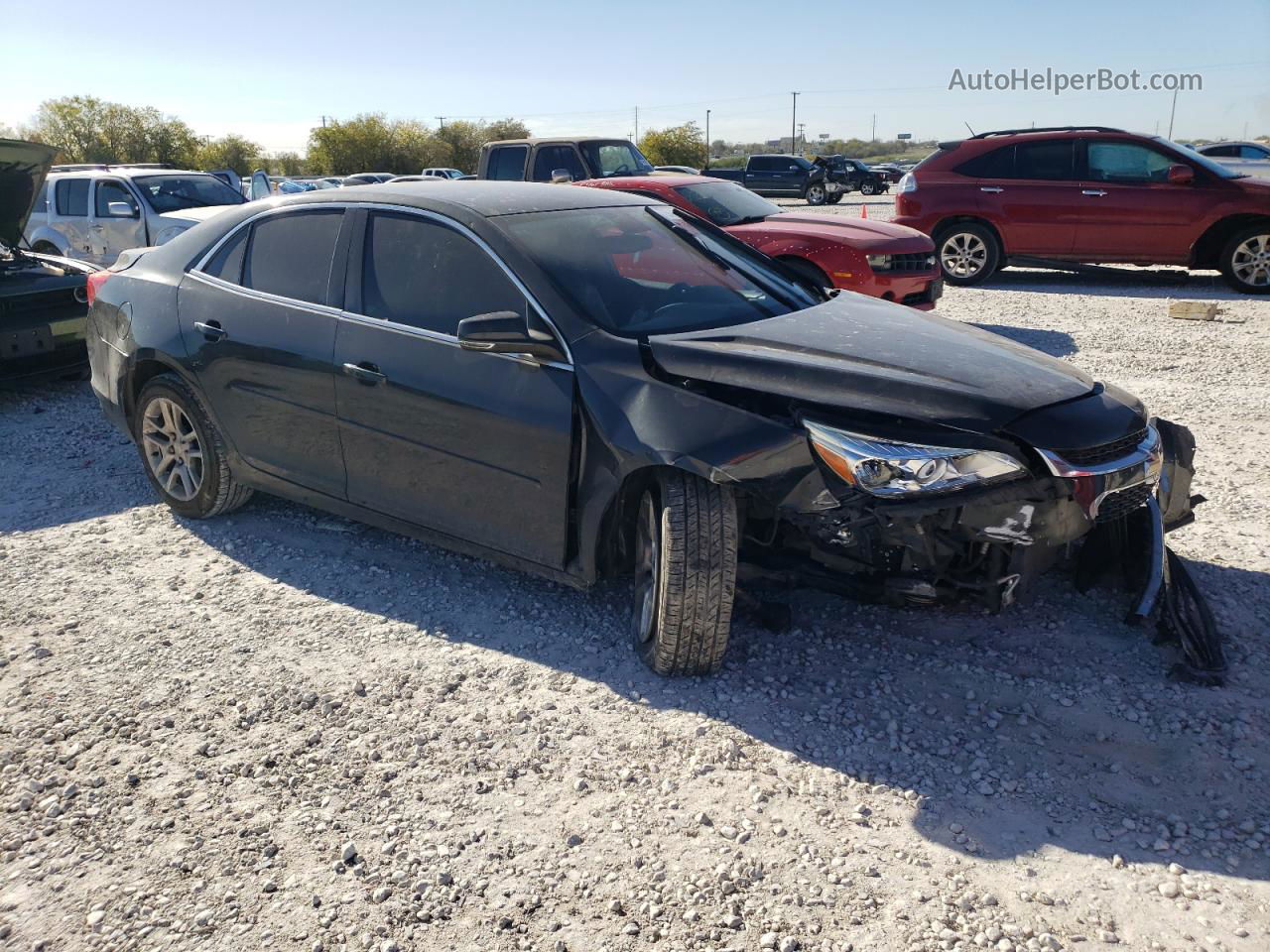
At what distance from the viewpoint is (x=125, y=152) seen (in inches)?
2387

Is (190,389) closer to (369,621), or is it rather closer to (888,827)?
(369,621)

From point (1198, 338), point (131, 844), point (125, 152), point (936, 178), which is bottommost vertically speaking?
point (131, 844)

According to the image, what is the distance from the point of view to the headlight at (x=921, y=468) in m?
3.04

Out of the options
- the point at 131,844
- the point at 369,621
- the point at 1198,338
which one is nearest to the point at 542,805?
the point at 131,844

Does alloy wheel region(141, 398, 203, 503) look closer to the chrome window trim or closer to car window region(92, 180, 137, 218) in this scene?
the chrome window trim

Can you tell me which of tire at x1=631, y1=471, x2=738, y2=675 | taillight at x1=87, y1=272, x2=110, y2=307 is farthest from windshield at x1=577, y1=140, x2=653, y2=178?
tire at x1=631, y1=471, x2=738, y2=675

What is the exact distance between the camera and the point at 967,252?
1239 cm

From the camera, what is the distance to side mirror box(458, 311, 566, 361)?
141 inches

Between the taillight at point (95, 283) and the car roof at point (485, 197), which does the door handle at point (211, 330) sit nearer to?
the car roof at point (485, 197)

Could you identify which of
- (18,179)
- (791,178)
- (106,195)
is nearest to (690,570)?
(18,179)

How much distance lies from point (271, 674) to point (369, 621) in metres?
0.49

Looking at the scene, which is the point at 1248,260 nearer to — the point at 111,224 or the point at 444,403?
the point at 444,403

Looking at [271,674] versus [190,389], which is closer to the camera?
[271,674]

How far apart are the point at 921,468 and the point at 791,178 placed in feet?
110
